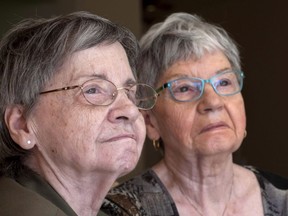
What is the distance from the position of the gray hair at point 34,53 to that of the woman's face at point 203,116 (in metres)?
0.58

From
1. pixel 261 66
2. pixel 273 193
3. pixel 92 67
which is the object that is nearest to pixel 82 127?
pixel 92 67

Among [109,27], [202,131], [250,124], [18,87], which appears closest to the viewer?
[18,87]

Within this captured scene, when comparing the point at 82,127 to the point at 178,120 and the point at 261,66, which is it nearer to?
the point at 178,120

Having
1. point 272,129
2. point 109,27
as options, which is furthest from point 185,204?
point 272,129

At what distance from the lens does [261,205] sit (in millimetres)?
2043

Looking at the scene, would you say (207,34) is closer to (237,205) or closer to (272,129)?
(237,205)

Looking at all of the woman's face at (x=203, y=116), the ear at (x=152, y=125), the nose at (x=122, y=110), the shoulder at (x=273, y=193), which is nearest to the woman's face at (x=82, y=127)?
the nose at (x=122, y=110)

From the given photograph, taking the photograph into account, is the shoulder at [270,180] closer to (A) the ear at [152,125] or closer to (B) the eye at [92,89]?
(A) the ear at [152,125]

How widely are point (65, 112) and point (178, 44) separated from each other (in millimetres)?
805

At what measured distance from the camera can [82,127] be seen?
4.45ft

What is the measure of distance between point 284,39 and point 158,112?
7.06ft

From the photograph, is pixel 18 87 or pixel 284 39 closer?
pixel 18 87

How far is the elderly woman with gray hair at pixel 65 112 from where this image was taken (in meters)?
1.36

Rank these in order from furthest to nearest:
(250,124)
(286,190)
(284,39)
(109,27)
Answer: (250,124) → (284,39) → (286,190) → (109,27)
